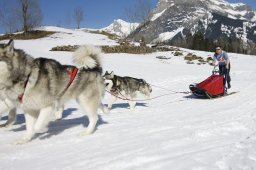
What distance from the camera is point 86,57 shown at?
6223 millimetres

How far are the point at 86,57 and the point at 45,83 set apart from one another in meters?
1.06

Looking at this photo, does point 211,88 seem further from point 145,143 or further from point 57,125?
point 145,143

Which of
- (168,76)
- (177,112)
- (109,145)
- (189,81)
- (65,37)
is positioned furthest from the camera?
(65,37)

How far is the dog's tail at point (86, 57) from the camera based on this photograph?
6219 mm

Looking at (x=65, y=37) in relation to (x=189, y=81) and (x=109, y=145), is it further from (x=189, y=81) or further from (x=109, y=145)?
(x=109, y=145)

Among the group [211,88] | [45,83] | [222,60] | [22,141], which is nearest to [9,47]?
[45,83]

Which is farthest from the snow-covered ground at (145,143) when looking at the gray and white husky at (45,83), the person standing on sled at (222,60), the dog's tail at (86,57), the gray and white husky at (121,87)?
the person standing on sled at (222,60)

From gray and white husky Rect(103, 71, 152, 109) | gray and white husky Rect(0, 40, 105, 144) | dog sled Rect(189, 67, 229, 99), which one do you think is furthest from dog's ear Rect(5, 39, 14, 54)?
dog sled Rect(189, 67, 229, 99)

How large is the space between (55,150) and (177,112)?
172 inches

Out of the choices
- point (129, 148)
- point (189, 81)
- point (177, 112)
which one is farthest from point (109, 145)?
point (189, 81)

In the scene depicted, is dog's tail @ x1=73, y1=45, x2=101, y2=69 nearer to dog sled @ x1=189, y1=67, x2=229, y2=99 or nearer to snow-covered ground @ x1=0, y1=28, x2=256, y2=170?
snow-covered ground @ x1=0, y1=28, x2=256, y2=170

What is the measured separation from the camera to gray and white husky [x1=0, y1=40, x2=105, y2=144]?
512 cm

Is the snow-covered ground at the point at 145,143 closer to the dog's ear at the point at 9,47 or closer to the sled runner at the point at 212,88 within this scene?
the dog's ear at the point at 9,47

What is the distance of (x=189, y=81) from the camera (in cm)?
1752
